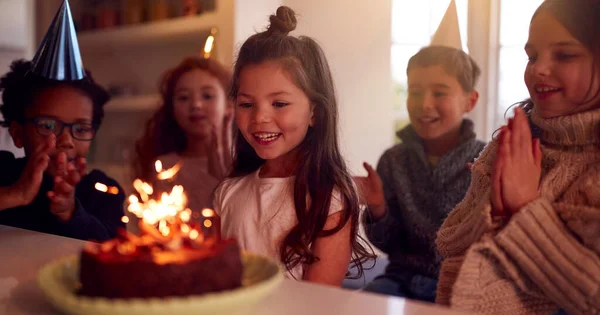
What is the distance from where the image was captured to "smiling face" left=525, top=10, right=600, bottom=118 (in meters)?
0.88

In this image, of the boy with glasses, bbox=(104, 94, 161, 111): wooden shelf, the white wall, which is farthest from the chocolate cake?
bbox=(104, 94, 161, 111): wooden shelf

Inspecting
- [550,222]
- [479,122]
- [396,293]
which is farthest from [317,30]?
[550,222]

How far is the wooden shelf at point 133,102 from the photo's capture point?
8.31 feet

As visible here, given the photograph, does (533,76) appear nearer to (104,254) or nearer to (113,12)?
(104,254)

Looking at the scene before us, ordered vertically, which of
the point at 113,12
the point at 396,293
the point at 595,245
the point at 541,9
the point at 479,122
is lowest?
the point at 396,293

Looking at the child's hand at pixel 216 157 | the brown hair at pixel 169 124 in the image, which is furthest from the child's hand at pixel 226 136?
the brown hair at pixel 169 124

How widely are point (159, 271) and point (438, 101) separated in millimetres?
1092

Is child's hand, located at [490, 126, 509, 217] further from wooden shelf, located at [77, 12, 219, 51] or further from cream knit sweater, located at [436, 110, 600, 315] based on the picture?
wooden shelf, located at [77, 12, 219, 51]

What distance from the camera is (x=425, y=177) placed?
1530 millimetres

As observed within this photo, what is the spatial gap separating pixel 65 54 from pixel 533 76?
38.7 inches

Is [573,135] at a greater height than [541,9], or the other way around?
[541,9]

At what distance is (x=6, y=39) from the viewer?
1795mm

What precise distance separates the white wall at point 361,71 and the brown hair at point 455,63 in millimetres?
184

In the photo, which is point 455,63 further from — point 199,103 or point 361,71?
point 199,103
